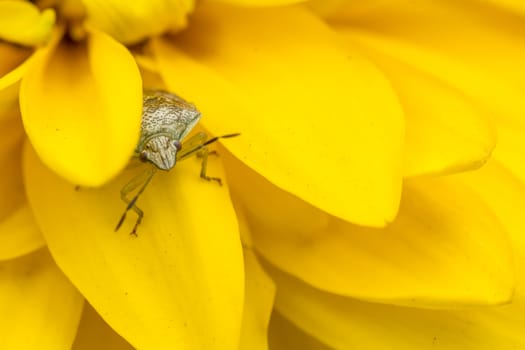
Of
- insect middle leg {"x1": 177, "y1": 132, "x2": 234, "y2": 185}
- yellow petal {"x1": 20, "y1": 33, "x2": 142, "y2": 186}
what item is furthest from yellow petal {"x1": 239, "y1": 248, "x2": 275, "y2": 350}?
yellow petal {"x1": 20, "y1": 33, "x2": 142, "y2": 186}

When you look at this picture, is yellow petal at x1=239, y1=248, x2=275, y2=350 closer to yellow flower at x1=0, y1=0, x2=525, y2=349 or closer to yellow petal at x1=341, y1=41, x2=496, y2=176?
yellow flower at x1=0, y1=0, x2=525, y2=349

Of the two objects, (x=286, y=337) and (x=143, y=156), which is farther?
(x=286, y=337)

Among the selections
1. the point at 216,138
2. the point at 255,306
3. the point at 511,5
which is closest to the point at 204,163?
the point at 216,138

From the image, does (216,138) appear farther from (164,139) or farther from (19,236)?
(19,236)

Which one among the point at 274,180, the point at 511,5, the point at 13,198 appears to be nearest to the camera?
the point at 274,180

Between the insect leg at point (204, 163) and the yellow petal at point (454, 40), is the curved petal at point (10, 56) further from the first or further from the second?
the yellow petal at point (454, 40)

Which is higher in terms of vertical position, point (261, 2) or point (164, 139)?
point (261, 2)

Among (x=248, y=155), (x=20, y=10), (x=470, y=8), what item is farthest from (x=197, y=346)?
(x=470, y=8)
